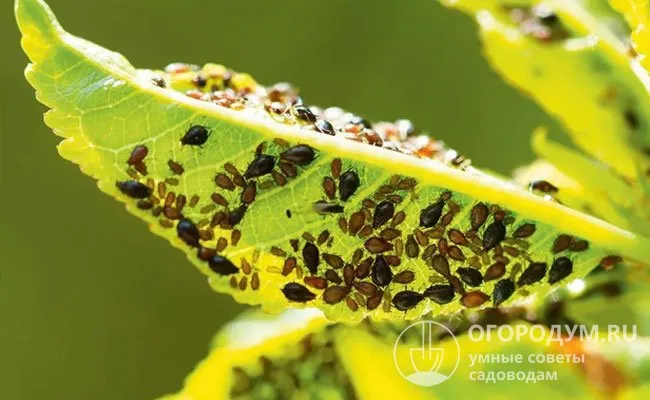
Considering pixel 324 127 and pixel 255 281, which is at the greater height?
pixel 324 127

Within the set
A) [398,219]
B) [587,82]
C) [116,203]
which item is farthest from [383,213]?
[116,203]

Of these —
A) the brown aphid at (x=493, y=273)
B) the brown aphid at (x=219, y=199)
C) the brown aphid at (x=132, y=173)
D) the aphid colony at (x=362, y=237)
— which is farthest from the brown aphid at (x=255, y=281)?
the brown aphid at (x=493, y=273)

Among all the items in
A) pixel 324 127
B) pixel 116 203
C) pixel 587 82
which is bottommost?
pixel 324 127

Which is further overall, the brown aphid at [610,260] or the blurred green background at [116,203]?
the blurred green background at [116,203]

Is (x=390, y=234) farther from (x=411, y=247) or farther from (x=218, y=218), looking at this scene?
(x=218, y=218)

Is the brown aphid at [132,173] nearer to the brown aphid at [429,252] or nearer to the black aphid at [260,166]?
the black aphid at [260,166]

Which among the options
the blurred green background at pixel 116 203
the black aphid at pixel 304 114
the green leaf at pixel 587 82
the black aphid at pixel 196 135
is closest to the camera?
the black aphid at pixel 196 135

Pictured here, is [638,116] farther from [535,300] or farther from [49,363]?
[49,363]
